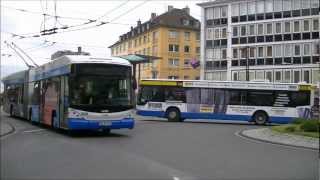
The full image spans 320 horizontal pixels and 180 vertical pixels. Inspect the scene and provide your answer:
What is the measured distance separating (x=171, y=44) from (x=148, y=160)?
3461 inches

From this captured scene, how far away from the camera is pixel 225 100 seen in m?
37.4

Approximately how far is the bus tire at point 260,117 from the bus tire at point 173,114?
4696 mm

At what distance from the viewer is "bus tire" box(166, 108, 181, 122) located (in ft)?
123

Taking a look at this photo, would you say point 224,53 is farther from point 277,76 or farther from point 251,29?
point 277,76

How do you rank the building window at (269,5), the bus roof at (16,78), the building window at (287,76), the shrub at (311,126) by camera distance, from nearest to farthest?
1. the shrub at (311,126)
2. the bus roof at (16,78)
3. the building window at (287,76)
4. the building window at (269,5)

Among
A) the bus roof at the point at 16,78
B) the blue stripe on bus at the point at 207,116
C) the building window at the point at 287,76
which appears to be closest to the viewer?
the bus roof at the point at 16,78

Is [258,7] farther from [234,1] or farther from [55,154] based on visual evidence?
[55,154]

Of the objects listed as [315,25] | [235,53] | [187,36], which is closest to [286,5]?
[315,25]

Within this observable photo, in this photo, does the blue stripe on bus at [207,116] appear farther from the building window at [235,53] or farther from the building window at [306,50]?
the building window at [235,53]

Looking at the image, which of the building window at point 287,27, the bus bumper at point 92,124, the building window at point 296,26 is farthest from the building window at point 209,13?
the bus bumper at point 92,124

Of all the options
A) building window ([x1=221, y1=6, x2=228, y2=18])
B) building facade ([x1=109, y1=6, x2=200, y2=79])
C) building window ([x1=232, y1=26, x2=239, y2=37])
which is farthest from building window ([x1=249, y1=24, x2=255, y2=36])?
building facade ([x1=109, y1=6, x2=200, y2=79])

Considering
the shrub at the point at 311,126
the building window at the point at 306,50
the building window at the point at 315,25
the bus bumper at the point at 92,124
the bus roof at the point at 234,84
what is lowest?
the shrub at the point at 311,126

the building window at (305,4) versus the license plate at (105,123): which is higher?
the building window at (305,4)

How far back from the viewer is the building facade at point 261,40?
67188 millimetres
